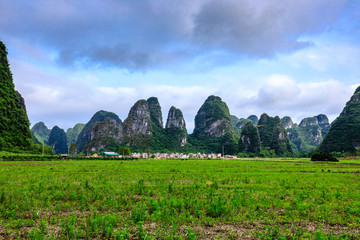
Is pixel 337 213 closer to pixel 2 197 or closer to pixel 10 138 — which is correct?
pixel 2 197

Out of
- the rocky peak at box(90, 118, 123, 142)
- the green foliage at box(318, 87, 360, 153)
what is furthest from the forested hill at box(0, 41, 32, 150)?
the green foliage at box(318, 87, 360, 153)

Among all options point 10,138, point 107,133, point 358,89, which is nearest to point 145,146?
point 107,133

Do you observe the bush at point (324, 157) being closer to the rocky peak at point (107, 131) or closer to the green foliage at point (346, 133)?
the green foliage at point (346, 133)

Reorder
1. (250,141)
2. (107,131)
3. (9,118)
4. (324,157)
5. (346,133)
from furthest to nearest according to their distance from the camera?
(107,131), (250,141), (346,133), (9,118), (324,157)

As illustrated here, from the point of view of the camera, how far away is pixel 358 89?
188500 millimetres

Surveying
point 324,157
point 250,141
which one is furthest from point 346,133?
point 324,157

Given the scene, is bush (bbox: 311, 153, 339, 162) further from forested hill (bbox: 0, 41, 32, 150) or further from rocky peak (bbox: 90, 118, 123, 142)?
rocky peak (bbox: 90, 118, 123, 142)

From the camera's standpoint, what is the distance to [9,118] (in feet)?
299

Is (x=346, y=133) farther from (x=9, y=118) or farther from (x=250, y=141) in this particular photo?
(x=9, y=118)

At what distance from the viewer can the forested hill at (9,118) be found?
82.5 m

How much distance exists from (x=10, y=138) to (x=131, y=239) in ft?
333

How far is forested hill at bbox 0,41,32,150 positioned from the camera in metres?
82.5

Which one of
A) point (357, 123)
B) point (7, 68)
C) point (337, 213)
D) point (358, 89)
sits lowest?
point (337, 213)

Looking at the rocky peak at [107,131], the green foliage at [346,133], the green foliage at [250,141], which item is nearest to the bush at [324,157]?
the green foliage at [346,133]
